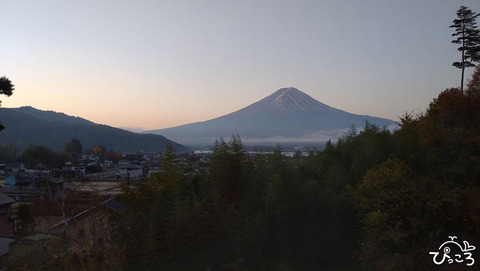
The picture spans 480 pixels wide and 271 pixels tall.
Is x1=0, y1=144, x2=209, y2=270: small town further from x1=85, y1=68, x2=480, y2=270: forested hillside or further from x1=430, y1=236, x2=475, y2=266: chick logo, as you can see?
x1=430, y1=236, x2=475, y2=266: chick logo

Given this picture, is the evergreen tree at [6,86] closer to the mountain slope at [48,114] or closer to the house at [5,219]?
the house at [5,219]

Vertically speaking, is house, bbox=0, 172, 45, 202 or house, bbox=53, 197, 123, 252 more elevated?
house, bbox=53, 197, 123, 252

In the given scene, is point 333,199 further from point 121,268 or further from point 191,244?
point 121,268

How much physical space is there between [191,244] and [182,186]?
4.45ft

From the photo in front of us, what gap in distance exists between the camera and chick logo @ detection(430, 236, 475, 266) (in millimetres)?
6250

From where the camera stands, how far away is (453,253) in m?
6.65

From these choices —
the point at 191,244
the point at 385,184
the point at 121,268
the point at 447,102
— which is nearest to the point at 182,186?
the point at 191,244

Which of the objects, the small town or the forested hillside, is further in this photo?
the small town

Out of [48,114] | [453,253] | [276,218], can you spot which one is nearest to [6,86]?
[276,218]

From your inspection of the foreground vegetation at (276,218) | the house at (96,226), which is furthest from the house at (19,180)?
the foreground vegetation at (276,218)

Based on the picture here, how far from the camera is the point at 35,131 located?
278 ft

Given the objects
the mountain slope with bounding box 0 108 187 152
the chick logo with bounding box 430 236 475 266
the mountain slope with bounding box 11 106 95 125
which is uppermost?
the mountain slope with bounding box 11 106 95 125

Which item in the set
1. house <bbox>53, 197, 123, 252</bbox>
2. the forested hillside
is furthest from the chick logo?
house <bbox>53, 197, 123, 252</bbox>

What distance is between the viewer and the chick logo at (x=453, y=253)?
625cm
